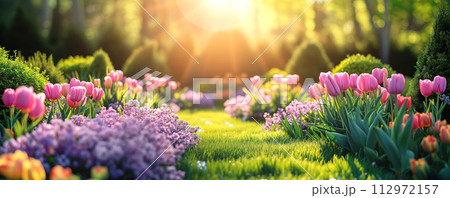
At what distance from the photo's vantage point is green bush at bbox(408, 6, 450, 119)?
17.6ft

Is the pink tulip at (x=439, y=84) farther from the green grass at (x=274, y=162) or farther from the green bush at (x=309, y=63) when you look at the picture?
the green bush at (x=309, y=63)

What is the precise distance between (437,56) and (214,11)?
24085 mm

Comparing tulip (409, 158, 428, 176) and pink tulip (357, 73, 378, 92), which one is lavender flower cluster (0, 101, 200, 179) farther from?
pink tulip (357, 73, 378, 92)

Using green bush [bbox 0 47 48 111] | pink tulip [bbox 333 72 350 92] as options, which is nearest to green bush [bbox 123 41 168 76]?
green bush [bbox 0 47 48 111]

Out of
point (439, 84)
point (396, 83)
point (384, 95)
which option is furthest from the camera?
point (384, 95)

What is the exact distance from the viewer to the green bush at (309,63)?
38.2 ft

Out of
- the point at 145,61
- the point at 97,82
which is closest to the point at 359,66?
the point at 97,82

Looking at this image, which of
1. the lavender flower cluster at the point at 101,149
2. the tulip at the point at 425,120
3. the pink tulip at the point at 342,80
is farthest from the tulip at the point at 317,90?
the lavender flower cluster at the point at 101,149

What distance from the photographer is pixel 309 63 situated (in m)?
11.8

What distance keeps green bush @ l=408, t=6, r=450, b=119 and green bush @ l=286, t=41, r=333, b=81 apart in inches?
233

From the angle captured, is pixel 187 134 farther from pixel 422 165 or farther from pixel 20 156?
pixel 422 165

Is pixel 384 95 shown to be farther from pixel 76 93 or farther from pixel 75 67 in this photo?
pixel 75 67

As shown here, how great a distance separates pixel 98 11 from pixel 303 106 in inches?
1489

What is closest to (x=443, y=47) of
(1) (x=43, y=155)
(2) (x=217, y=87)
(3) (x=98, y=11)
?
(1) (x=43, y=155)
